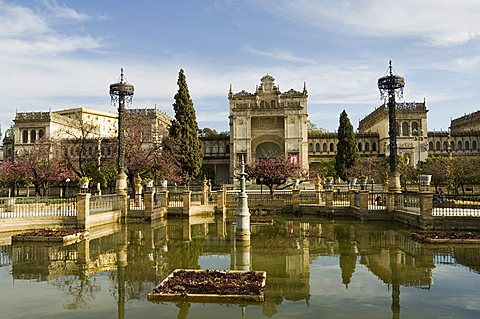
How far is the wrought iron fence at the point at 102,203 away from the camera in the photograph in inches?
866

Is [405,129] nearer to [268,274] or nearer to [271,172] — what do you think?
[271,172]

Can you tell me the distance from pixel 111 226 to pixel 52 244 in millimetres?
6263

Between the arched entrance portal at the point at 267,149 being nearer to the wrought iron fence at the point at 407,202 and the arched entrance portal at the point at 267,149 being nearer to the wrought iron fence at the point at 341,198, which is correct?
the wrought iron fence at the point at 341,198

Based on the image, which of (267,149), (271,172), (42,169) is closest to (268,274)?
(271,172)

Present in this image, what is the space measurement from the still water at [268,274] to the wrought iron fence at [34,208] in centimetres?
353

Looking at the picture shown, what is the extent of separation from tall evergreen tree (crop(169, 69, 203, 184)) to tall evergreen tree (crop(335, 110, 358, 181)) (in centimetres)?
2017

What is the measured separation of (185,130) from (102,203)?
19.6 meters

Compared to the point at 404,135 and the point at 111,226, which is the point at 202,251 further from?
the point at 404,135

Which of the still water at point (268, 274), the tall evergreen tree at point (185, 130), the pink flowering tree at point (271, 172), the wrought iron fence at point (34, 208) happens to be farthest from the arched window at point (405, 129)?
the wrought iron fence at point (34, 208)

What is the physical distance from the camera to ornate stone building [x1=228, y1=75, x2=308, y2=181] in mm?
62625

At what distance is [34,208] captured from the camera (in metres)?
23.6

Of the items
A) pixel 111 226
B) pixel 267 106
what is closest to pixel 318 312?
pixel 111 226

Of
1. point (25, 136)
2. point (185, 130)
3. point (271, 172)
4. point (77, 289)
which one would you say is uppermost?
point (25, 136)

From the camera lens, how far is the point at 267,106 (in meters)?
63.6
